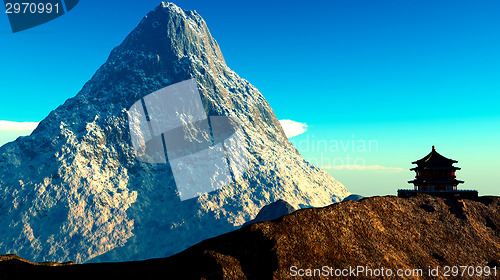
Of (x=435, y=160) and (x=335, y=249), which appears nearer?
(x=335, y=249)

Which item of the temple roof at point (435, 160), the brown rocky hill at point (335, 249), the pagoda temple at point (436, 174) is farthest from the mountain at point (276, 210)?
the brown rocky hill at point (335, 249)

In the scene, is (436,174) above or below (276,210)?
above

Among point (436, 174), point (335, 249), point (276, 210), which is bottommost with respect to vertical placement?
point (276, 210)

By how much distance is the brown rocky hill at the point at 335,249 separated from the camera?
3180 centimetres

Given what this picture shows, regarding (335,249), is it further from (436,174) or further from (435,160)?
(436,174)

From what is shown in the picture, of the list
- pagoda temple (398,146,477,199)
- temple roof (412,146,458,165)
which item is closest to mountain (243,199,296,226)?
pagoda temple (398,146,477,199)

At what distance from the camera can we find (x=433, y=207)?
150ft

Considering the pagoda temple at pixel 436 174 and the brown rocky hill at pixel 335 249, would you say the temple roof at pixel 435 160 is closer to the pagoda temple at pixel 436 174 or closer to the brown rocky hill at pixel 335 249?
the pagoda temple at pixel 436 174

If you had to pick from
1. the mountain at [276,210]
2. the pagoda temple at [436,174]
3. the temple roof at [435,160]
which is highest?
the temple roof at [435,160]

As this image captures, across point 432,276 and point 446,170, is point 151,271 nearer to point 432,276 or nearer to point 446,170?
point 432,276

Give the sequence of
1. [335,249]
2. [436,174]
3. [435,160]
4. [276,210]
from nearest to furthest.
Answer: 1. [335,249]
2. [435,160]
3. [436,174]
4. [276,210]

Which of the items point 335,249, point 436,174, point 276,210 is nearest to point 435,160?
point 436,174

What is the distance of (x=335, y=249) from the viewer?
35.1 meters

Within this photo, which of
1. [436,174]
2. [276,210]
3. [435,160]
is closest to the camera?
[435,160]
